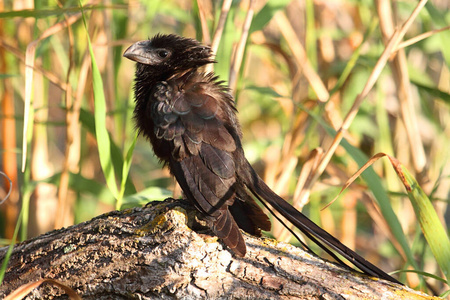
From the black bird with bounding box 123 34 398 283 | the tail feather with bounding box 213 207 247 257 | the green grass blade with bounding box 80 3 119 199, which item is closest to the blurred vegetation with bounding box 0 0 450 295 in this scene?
the green grass blade with bounding box 80 3 119 199

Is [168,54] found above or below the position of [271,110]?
above

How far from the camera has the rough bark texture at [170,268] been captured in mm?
1616

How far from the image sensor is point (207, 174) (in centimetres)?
195

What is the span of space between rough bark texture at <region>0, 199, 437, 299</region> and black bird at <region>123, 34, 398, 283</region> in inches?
3.2

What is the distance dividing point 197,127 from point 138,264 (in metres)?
0.60

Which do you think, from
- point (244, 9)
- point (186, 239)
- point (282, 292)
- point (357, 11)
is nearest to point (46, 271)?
point (186, 239)

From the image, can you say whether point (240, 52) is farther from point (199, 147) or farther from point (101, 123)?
point (101, 123)

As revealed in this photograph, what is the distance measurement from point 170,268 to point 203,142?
55cm

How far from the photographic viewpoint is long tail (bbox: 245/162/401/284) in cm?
173

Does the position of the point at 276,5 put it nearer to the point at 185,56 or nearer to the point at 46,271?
the point at 185,56

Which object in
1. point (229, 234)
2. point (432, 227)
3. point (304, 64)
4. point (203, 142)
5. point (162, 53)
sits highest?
point (304, 64)

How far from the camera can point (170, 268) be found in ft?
5.33

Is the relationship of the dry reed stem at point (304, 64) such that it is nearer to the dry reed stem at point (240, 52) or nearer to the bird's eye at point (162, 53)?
the dry reed stem at point (240, 52)

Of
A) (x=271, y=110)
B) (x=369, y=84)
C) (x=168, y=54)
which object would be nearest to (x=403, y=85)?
(x=369, y=84)
